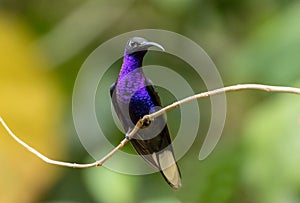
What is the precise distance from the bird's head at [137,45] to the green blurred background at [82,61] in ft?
4.13

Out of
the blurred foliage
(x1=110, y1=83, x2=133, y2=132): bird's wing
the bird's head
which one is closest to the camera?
the bird's head

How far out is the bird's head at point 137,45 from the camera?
2.48ft

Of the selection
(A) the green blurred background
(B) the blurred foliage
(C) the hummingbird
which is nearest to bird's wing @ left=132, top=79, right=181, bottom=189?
(C) the hummingbird

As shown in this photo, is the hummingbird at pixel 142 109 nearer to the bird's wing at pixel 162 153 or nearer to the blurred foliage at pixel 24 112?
the bird's wing at pixel 162 153

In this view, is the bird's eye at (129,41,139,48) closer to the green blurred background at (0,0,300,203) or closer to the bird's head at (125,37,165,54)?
the bird's head at (125,37,165,54)

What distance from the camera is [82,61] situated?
3.07 metres

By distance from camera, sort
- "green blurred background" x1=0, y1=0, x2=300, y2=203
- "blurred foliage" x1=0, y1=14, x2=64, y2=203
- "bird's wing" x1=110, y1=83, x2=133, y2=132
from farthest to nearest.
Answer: "blurred foliage" x1=0, y1=14, x2=64, y2=203 < "green blurred background" x1=0, y1=0, x2=300, y2=203 < "bird's wing" x1=110, y1=83, x2=133, y2=132

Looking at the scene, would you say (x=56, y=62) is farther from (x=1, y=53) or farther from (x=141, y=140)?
(x=141, y=140)

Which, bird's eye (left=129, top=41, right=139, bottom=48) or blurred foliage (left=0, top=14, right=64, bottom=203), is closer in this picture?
bird's eye (left=129, top=41, right=139, bottom=48)

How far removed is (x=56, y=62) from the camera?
3.06 m

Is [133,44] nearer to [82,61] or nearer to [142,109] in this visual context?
Result: [142,109]

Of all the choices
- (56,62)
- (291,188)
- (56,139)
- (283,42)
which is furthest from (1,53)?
(291,188)

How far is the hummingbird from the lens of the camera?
767 mm

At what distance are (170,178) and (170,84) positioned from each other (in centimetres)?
11
